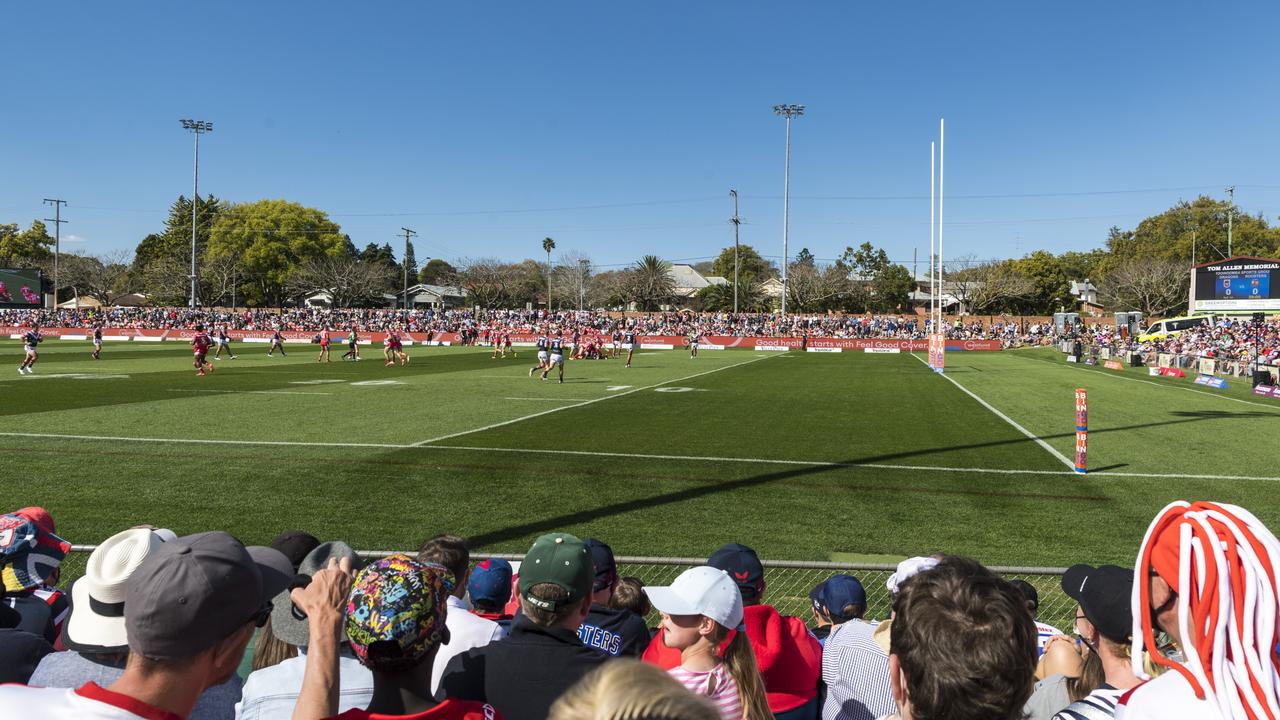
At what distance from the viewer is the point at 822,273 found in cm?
10688

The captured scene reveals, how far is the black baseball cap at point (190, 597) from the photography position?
7.77 ft

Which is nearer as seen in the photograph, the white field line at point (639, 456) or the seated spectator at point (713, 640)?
the seated spectator at point (713, 640)

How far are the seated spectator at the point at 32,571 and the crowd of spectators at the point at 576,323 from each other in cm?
6781

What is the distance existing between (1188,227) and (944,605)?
12123cm

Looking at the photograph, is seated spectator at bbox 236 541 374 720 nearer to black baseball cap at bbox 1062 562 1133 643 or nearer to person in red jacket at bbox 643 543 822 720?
person in red jacket at bbox 643 543 822 720

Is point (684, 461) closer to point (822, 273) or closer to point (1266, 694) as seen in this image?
point (1266, 694)

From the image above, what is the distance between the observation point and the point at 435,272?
6284 inches

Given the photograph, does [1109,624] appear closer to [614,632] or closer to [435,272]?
[614,632]

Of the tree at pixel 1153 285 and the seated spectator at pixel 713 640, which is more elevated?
the tree at pixel 1153 285

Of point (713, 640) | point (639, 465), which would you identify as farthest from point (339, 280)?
point (713, 640)

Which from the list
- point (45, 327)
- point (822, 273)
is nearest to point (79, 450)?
point (45, 327)

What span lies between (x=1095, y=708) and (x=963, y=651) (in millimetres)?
825

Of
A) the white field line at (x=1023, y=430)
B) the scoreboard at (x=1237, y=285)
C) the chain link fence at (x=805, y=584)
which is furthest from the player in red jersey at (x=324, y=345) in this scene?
the scoreboard at (x=1237, y=285)

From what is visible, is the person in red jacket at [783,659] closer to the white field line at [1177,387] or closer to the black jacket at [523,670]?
the black jacket at [523,670]
